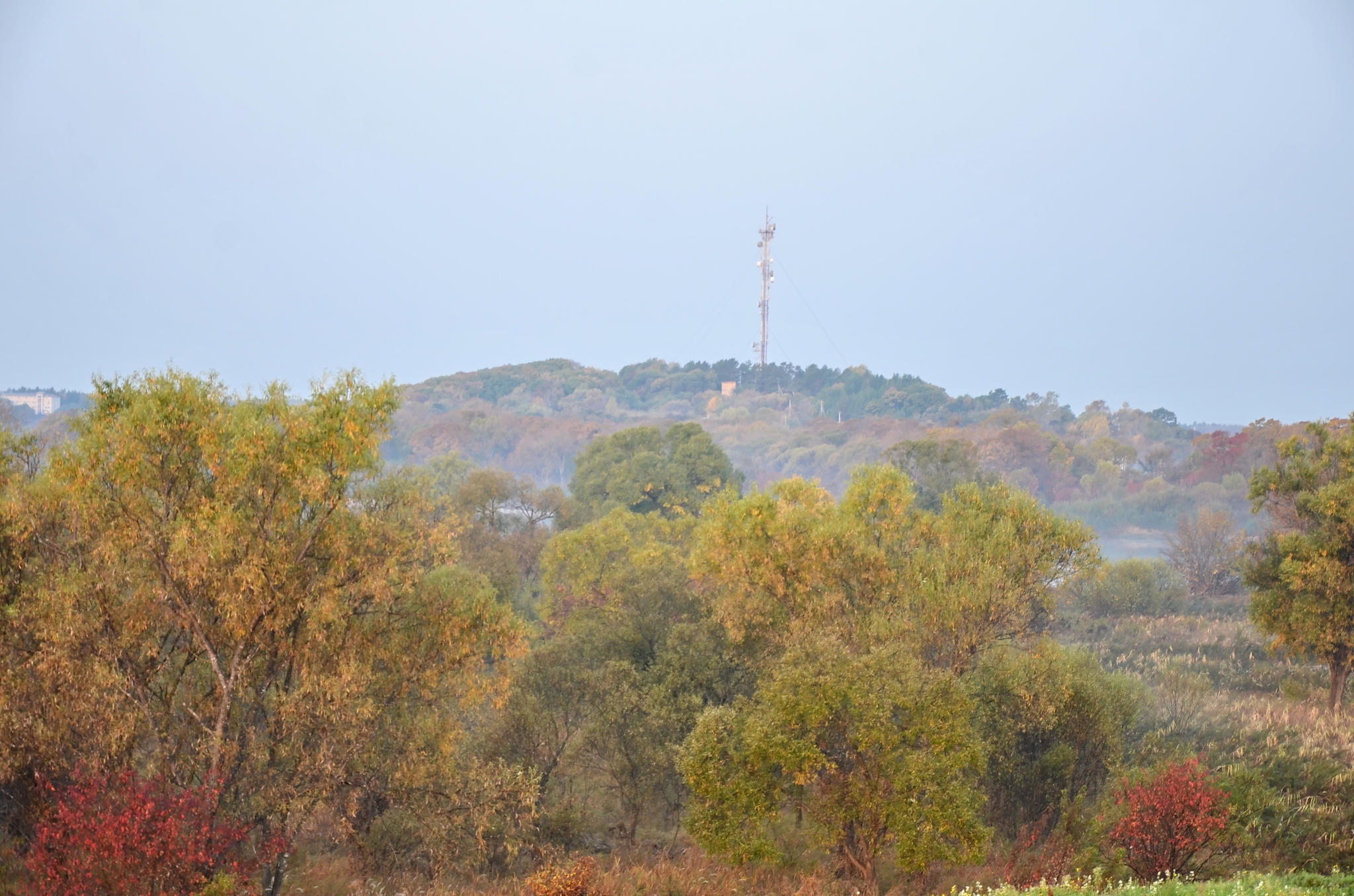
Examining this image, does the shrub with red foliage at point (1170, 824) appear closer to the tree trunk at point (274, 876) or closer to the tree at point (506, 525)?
the tree trunk at point (274, 876)

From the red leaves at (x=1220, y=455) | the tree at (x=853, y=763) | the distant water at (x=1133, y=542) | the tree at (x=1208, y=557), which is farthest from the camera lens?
the distant water at (x=1133, y=542)

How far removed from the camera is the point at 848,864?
1603cm

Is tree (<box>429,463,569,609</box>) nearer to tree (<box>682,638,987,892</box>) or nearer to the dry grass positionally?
the dry grass

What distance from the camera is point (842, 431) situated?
115500 millimetres

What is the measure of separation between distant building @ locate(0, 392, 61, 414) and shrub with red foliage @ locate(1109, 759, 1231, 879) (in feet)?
590

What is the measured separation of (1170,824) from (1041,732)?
21.8 feet

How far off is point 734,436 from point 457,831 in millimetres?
104850

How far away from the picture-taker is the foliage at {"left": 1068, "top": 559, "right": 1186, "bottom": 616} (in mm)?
44844

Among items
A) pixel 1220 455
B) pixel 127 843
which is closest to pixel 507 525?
pixel 127 843

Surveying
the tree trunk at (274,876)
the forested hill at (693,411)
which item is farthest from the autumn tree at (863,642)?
the forested hill at (693,411)

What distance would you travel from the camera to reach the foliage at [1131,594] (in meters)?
44.8

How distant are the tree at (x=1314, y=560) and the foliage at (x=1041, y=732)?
274 inches

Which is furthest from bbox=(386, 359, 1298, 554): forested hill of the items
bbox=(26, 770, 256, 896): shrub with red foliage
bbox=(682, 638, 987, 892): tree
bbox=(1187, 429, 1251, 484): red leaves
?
bbox=(26, 770, 256, 896): shrub with red foliage

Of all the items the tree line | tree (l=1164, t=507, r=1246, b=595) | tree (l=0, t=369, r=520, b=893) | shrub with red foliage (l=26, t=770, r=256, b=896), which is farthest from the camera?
tree (l=1164, t=507, r=1246, b=595)
